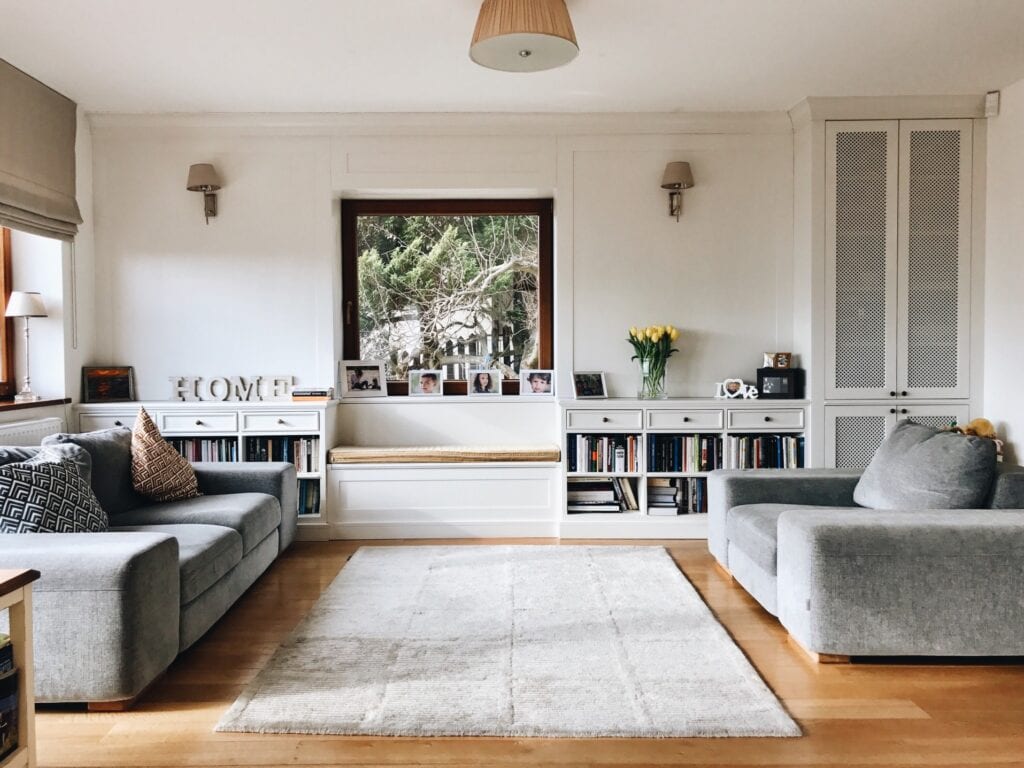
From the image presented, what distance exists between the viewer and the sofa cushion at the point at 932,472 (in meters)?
3.13

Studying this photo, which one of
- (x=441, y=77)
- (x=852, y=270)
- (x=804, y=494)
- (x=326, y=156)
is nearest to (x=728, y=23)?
(x=441, y=77)

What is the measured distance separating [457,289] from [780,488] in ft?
8.16

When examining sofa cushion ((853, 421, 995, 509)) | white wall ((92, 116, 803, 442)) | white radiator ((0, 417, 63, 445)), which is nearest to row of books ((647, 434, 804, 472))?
white wall ((92, 116, 803, 442))

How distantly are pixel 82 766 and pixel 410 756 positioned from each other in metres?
0.88

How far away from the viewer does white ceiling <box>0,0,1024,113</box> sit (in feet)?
11.3

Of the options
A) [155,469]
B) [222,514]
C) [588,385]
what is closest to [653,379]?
[588,385]

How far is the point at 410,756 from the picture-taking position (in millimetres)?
2270

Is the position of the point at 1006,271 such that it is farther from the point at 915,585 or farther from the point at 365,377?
the point at 365,377

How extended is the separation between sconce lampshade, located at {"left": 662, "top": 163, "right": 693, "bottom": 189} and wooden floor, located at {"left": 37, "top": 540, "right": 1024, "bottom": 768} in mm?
2843

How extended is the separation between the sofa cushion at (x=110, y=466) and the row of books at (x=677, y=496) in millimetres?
2764

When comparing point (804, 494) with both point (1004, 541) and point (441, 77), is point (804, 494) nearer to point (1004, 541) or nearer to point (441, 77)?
point (1004, 541)

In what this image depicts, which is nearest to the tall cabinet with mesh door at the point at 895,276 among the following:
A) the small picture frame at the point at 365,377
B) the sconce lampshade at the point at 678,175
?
the sconce lampshade at the point at 678,175

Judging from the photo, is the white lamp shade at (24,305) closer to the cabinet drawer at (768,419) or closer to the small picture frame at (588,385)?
the small picture frame at (588,385)

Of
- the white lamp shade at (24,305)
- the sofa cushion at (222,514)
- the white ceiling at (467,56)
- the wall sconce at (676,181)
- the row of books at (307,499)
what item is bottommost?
the row of books at (307,499)
